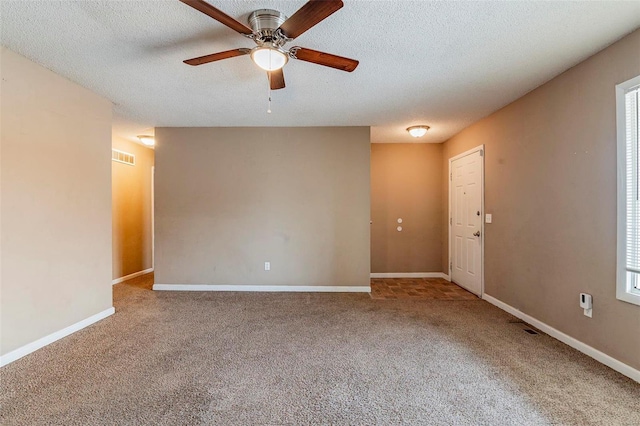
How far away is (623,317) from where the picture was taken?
6.84 feet

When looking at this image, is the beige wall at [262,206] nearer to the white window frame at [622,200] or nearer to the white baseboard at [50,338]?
the white baseboard at [50,338]

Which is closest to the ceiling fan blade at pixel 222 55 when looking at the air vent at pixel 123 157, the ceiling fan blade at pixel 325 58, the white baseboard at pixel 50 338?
the ceiling fan blade at pixel 325 58

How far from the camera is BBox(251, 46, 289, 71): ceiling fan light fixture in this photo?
1.89 metres

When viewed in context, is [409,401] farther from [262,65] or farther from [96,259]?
[96,259]

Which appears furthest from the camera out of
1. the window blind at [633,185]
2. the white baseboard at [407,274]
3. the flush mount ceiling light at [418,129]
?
the white baseboard at [407,274]

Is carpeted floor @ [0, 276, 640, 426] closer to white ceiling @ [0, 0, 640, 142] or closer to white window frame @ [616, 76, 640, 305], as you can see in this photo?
white window frame @ [616, 76, 640, 305]

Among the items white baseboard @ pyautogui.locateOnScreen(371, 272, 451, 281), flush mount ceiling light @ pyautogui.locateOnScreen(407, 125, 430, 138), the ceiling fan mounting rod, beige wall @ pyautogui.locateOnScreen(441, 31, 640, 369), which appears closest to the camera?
the ceiling fan mounting rod

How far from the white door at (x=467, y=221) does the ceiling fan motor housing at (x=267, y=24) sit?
3.33 metres

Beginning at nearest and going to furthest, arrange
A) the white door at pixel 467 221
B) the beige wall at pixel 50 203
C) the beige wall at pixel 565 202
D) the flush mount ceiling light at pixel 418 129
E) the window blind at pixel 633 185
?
the window blind at pixel 633 185 < the beige wall at pixel 565 202 < the beige wall at pixel 50 203 < the white door at pixel 467 221 < the flush mount ceiling light at pixel 418 129

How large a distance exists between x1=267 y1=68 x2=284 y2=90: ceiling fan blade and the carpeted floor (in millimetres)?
2328

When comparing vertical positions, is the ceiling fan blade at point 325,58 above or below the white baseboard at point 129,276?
above

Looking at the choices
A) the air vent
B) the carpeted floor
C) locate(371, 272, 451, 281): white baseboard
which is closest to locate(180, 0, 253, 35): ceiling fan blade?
the carpeted floor

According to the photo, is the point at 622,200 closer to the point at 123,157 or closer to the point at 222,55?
the point at 222,55

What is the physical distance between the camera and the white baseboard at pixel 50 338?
225 cm
